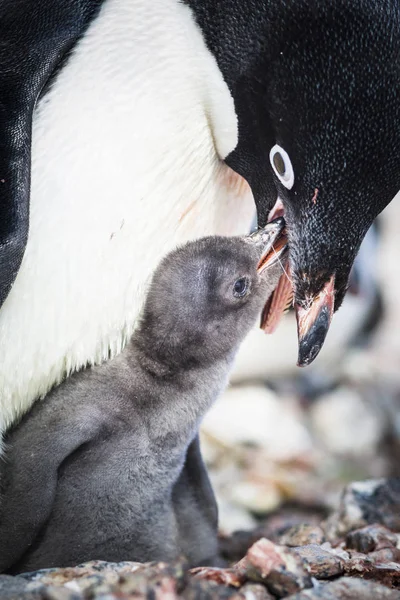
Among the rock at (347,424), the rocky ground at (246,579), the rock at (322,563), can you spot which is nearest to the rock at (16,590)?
the rocky ground at (246,579)

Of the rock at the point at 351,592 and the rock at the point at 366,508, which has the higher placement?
the rock at the point at 351,592

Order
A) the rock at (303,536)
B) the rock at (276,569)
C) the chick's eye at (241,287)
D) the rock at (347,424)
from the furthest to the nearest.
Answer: the rock at (347,424) < the rock at (303,536) < the chick's eye at (241,287) < the rock at (276,569)

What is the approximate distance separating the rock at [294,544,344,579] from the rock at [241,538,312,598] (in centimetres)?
9

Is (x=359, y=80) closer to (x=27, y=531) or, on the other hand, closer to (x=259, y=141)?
(x=259, y=141)

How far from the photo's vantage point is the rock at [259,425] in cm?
366

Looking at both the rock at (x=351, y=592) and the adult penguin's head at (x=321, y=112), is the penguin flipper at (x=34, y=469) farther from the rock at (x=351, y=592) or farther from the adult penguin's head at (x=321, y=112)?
the rock at (x=351, y=592)

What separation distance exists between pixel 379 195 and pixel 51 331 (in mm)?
696

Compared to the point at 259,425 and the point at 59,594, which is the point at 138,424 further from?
the point at 259,425

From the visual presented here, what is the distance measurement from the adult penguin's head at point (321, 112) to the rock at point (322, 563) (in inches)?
14.8

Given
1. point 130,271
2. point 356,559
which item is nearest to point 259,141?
point 130,271

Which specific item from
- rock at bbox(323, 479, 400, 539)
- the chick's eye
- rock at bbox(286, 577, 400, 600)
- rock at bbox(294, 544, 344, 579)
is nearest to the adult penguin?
the chick's eye

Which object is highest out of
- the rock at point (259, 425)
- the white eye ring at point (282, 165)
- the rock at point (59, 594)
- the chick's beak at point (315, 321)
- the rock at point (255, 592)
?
the white eye ring at point (282, 165)

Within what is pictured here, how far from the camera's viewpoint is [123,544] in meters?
1.96

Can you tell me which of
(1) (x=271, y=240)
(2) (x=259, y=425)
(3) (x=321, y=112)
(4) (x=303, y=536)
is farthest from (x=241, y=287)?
(2) (x=259, y=425)
